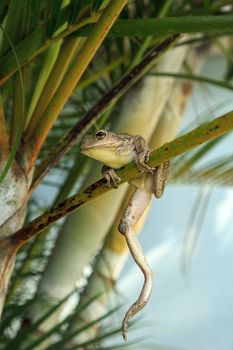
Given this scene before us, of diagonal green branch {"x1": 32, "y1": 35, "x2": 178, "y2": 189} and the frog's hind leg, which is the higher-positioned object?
diagonal green branch {"x1": 32, "y1": 35, "x2": 178, "y2": 189}

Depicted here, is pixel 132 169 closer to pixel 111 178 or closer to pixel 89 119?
pixel 111 178

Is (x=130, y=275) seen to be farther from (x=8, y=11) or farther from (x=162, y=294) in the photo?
(x=8, y=11)

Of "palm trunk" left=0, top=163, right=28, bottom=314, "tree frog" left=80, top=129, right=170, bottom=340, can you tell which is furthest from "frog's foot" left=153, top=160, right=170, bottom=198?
"palm trunk" left=0, top=163, right=28, bottom=314

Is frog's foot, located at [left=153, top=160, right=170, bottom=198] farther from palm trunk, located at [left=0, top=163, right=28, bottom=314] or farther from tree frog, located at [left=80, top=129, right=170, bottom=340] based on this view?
palm trunk, located at [left=0, top=163, right=28, bottom=314]

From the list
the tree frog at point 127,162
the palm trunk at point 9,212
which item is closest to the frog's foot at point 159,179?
the tree frog at point 127,162

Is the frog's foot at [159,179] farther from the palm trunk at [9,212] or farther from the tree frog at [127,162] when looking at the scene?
the palm trunk at [9,212]

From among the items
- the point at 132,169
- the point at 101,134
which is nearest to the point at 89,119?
the point at 101,134
